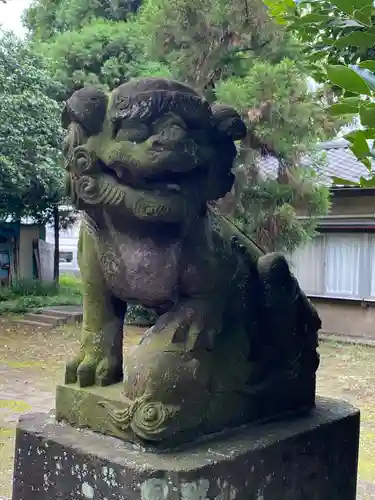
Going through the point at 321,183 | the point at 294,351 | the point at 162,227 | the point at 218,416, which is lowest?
the point at 218,416

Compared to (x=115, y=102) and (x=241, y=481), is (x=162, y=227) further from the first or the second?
(x=241, y=481)

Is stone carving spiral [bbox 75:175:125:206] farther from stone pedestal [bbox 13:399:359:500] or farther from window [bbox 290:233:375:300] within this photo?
window [bbox 290:233:375:300]

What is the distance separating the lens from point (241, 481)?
6.03 ft

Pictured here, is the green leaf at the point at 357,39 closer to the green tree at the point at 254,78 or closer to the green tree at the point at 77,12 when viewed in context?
the green tree at the point at 254,78

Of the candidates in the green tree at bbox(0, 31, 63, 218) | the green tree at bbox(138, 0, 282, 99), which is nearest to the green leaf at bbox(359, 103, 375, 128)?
the green tree at bbox(138, 0, 282, 99)

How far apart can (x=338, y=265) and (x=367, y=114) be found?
10331mm

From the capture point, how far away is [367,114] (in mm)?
1334

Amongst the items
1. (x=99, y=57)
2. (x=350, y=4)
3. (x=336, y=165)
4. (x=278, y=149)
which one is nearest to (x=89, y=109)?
(x=350, y=4)

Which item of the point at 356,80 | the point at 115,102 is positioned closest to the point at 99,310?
the point at 115,102

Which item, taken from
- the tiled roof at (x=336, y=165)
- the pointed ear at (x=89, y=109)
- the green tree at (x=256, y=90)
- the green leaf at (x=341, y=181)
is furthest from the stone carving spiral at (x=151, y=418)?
the tiled roof at (x=336, y=165)

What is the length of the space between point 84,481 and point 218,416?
44cm

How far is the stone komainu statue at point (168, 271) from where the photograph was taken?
1.80 meters

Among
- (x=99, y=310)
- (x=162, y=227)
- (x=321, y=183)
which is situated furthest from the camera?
(x=321, y=183)

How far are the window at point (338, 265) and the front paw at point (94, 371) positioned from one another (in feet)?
29.7
